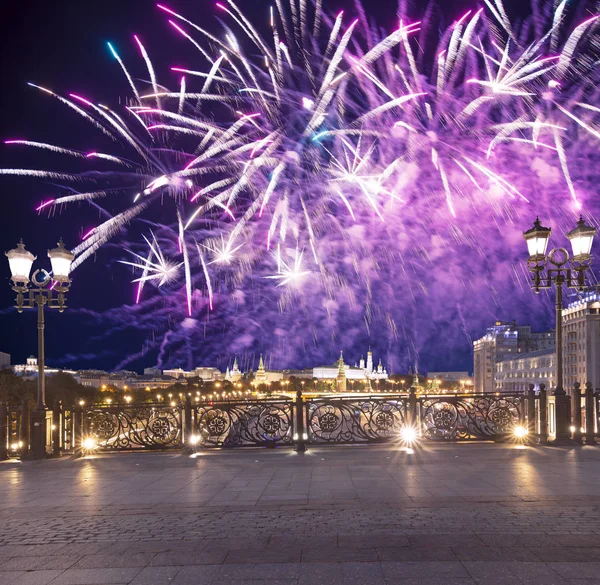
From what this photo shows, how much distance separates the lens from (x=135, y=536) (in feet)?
23.6

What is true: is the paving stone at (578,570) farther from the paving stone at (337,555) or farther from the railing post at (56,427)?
the railing post at (56,427)

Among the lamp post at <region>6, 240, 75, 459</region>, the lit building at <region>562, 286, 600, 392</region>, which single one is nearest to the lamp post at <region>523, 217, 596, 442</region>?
the lamp post at <region>6, 240, 75, 459</region>

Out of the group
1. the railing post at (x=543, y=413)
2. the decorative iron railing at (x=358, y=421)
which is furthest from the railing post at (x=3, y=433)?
the railing post at (x=543, y=413)

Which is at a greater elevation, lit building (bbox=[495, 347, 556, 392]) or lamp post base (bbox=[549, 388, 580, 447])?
lamp post base (bbox=[549, 388, 580, 447])

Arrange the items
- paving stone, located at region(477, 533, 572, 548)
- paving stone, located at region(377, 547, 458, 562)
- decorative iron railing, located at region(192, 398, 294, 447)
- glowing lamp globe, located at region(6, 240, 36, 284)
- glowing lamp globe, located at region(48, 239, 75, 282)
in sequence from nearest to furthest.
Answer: paving stone, located at region(377, 547, 458, 562) → paving stone, located at region(477, 533, 572, 548) → decorative iron railing, located at region(192, 398, 294, 447) → glowing lamp globe, located at region(6, 240, 36, 284) → glowing lamp globe, located at region(48, 239, 75, 282)

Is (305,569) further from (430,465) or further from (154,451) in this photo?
(154,451)

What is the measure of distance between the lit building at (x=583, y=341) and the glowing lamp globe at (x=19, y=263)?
4479 inches

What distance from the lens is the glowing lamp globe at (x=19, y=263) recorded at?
52.4 ft

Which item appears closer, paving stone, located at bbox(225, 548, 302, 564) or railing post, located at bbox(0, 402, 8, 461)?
paving stone, located at bbox(225, 548, 302, 564)

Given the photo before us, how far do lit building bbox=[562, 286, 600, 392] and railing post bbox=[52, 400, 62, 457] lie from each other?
113 meters

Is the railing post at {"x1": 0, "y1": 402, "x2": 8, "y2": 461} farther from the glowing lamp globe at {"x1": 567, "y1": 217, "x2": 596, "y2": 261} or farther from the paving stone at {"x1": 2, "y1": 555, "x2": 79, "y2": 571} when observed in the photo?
the glowing lamp globe at {"x1": 567, "y1": 217, "x2": 596, "y2": 261}


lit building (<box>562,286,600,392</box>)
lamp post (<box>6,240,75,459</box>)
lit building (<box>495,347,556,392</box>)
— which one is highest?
lamp post (<box>6,240,75,459</box>)

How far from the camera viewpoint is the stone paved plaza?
19.0 feet

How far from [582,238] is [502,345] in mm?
171617
